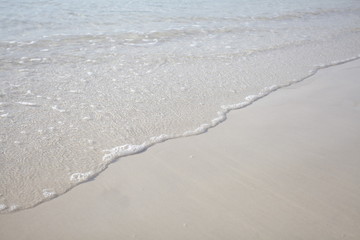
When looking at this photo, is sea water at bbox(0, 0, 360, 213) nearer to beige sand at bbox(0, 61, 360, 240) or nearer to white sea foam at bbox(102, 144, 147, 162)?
white sea foam at bbox(102, 144, 147, 162)

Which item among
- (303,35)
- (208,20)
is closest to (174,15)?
(208,20)

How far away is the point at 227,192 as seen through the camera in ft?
8.19

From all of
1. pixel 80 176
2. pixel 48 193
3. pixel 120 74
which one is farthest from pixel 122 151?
pixel 120 74

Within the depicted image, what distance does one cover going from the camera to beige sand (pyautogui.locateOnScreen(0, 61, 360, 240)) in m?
2.15

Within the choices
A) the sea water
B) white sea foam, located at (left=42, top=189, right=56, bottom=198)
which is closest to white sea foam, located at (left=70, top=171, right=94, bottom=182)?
the sea water

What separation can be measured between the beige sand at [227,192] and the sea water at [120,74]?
232 millimetres

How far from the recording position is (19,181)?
101 inches

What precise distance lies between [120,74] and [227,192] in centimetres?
282

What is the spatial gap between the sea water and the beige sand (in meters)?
0.23

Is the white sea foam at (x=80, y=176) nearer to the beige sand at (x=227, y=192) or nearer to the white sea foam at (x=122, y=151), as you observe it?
the beige sand at (x=227, y=192)

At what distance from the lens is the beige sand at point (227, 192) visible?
2.15 m

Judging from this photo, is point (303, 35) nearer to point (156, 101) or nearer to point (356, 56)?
point (356, 56)

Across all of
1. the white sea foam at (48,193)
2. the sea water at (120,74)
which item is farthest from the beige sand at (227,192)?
the sea water at (120,74)

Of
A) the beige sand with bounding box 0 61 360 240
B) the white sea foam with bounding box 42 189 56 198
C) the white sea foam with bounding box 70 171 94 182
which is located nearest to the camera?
the beige sand with bounding box 0 61 360 240
